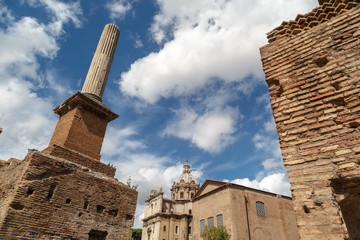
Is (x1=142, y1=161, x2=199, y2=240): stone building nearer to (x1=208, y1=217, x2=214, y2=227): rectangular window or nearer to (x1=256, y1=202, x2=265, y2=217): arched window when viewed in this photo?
(x1=208, y1=217, x2=214, y2=227): rectangular window

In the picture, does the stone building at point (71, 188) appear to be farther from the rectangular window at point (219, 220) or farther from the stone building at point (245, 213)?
the rectangular window at point (219, 220)

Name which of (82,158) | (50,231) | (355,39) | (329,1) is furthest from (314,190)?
(82,158)

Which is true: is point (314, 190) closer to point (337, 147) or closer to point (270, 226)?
point (337, 147)

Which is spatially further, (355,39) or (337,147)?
(355,39)

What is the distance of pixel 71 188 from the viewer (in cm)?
643

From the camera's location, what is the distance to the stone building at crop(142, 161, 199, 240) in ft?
123

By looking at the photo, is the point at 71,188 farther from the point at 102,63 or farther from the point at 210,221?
the point at 210,221

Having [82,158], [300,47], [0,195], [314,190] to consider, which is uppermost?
[300,47]

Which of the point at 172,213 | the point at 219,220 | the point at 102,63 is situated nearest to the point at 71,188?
the point at 102,63

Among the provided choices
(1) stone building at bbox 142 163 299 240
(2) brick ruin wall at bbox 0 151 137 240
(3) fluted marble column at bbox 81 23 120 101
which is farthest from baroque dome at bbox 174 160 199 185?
(2) brick ruin wall at bbox 0 151 137 240

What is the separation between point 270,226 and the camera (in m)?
25.8

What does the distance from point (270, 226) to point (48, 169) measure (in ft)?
88.5

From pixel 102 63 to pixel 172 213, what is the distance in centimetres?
3511

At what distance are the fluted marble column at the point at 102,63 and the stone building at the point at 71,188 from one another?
0.18 ft
